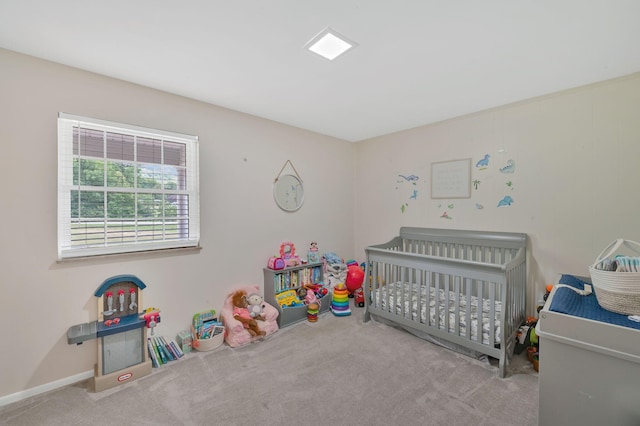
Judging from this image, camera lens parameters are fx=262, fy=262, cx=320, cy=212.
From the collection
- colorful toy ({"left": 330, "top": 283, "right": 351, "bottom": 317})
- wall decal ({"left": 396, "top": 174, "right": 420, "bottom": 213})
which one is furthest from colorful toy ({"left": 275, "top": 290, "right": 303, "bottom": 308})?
wall decal ({"left": 396, "top": 174, "right": 420, "bottom": 213})

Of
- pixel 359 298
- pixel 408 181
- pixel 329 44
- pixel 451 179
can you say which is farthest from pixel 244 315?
pixel 451 179

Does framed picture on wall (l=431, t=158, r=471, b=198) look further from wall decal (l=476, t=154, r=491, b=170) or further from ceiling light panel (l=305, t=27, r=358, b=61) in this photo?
ceiling light panel (l=305, t=27, r=358, b=61)

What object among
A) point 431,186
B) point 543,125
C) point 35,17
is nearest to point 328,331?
point 431,186

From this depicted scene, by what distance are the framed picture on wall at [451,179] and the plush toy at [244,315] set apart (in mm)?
2514

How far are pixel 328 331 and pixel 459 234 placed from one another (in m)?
1.81

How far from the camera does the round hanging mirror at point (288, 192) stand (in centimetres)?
316

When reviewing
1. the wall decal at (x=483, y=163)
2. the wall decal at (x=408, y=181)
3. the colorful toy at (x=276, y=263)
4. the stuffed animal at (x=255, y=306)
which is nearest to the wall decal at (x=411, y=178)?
the wall decal at (x=408, y=181)

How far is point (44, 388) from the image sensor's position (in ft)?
5.99

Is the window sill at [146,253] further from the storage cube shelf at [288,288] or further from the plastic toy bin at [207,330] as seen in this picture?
the storage cube shelf at [288,288]

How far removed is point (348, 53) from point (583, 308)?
2003 millimetres

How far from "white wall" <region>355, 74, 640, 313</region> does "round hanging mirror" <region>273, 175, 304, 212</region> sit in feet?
5.13

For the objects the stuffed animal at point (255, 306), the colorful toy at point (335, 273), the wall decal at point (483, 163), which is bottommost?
the stuffed animal at point (255, 306)

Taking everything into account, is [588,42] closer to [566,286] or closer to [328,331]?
[566,286]

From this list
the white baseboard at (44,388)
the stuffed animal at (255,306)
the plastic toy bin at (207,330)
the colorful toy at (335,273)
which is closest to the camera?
the white baseboard at (44,388)
